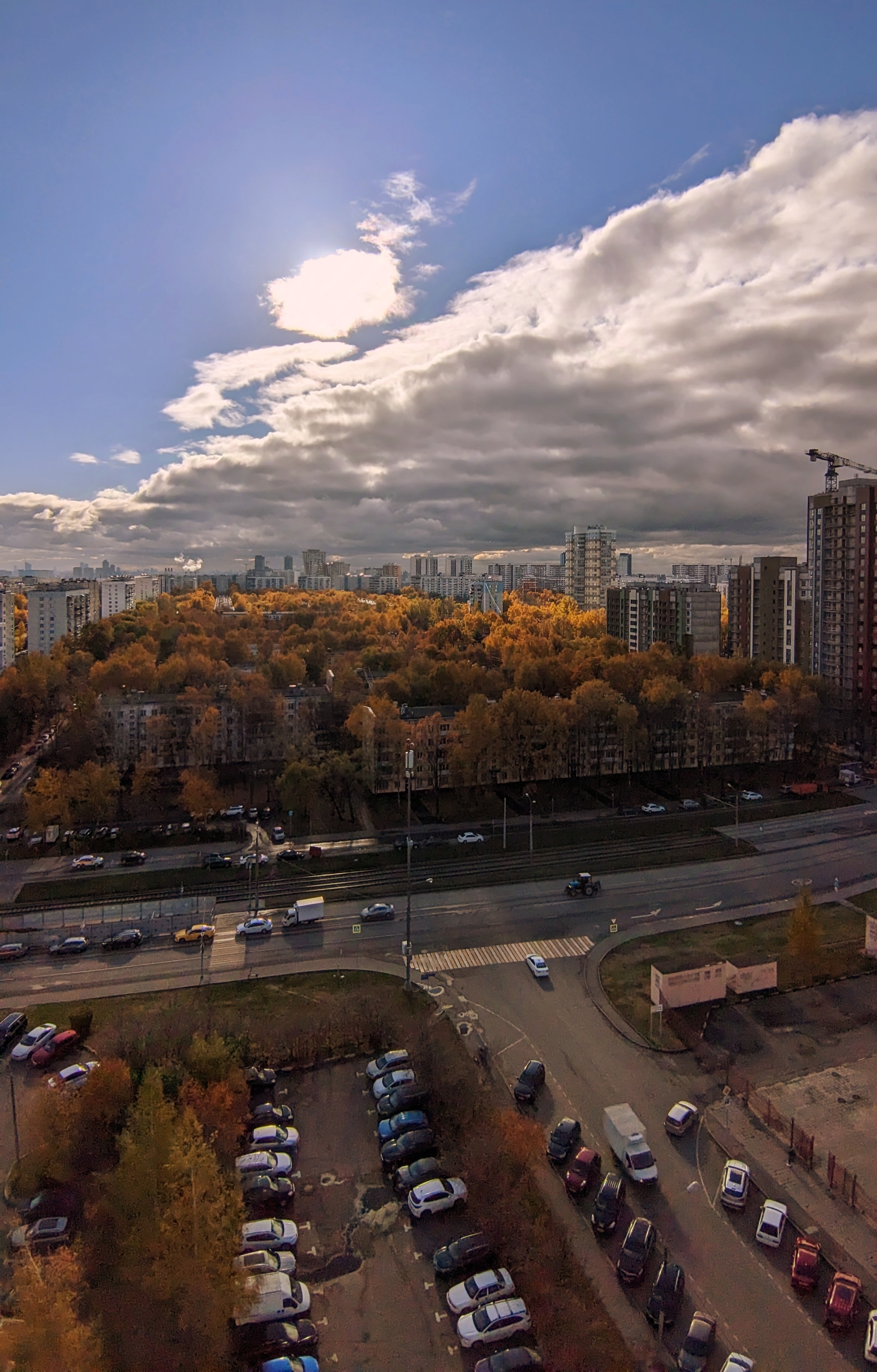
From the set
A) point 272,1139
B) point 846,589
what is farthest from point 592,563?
point 272,1139

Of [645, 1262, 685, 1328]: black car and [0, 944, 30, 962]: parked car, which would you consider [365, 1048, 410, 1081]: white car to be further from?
[0, 944, 30, 962]: parked car

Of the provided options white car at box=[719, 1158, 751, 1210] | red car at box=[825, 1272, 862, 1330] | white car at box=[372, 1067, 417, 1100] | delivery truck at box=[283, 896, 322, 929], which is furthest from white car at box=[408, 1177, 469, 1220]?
delivery truck at box=[283, 896, 322, 929]

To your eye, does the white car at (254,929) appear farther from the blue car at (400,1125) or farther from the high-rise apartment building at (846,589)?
the high-rise apartment building at (846,589)

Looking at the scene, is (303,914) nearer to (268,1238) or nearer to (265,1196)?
(265,1196)

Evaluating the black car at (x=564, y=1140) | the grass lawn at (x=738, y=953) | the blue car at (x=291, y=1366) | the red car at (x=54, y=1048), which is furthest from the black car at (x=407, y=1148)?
the red car at (x=54, y=1048)

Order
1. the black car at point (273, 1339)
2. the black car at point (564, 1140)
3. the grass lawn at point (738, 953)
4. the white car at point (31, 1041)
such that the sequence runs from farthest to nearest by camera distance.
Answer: the grass lawn at point (738, 953)
the white car at point (31, 1041)
the black car at point (564, 1140)
the black car at point (273, 1339)

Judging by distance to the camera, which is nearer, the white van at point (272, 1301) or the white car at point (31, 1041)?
the white van at point (272, 1301)
